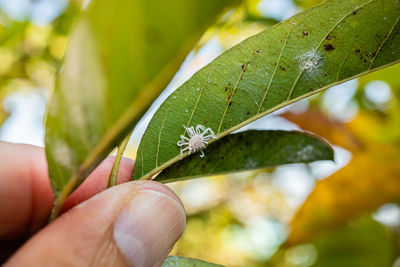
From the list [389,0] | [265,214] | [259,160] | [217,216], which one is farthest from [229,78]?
[265,214]

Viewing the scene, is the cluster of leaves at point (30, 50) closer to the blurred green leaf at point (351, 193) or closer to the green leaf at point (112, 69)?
the blurred green leaf at point (351, 193)

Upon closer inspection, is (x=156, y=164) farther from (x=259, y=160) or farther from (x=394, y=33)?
(x=394, y=33)

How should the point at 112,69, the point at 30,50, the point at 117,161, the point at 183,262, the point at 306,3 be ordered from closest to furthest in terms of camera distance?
1. the point at 112,69
2. the point at 117,161
3. the point at 183,262
4. the point at 306,3
5. the point at 30,50

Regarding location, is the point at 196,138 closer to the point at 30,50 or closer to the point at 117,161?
the point at 117,161

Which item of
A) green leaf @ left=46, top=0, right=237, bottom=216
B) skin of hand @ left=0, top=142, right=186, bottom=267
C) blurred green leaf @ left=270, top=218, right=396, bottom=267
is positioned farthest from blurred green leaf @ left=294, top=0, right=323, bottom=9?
green leaf @ left=46, top=0, right=237, bottom=216

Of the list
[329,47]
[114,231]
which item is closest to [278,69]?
[329,47]

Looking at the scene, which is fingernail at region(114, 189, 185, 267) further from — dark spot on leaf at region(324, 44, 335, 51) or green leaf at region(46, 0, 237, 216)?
dark spot on leaf at region(324, 44, 335, 51)

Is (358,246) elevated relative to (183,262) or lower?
elevated
